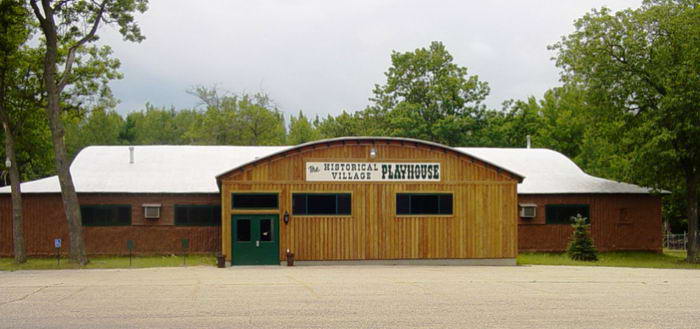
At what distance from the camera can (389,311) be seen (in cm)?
1523

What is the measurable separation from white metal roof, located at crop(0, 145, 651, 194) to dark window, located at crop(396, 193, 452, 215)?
13.1ft

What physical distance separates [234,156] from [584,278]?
20.9 meters

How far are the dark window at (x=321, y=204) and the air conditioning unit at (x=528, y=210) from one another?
1016 centimetres

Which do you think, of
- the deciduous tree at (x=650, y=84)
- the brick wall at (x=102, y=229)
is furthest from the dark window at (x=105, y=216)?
the deciduous tree at (x=650, y=84)

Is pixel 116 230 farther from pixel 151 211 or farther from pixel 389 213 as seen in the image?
pixel 389 213

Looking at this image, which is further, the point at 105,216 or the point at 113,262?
the point at 105,216

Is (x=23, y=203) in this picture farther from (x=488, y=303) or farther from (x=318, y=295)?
(x=488, y=303)

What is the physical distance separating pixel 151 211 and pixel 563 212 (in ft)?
60.3

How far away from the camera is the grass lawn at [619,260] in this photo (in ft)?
103

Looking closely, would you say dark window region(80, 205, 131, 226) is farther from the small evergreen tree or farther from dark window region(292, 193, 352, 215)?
the small evergreen tree

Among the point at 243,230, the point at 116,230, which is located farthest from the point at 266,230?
the point at 116,230

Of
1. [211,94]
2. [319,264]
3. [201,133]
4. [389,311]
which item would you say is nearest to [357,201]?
[319,264]

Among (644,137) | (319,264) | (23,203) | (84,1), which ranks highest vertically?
(84,1)

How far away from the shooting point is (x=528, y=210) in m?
35.7
